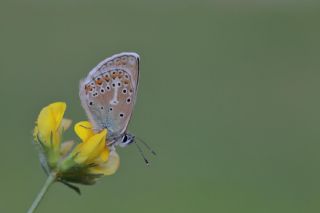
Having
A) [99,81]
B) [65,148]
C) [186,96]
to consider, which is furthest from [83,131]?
[186,96]

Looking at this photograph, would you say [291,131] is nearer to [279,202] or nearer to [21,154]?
[279,202]

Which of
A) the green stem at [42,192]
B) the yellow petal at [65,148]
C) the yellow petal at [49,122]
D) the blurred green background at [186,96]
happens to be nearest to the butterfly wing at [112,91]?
the yellow petal at [65,148]

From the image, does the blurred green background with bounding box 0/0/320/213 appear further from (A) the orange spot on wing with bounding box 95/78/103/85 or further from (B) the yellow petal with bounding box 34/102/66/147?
(B) the yellow petal with bounding box 34/102/66/147

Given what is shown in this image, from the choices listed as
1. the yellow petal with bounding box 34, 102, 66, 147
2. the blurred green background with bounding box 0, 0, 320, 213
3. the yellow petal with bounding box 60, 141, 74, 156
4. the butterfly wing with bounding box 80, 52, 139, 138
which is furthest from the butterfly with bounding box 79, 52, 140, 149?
the blurred green background with bounding box 0, 0, 320, 213

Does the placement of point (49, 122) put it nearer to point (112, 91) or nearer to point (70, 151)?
point (70, 151)

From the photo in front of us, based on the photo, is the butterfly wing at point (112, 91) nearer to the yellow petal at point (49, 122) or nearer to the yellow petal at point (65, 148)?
the yellow petal at point (65, 148)
